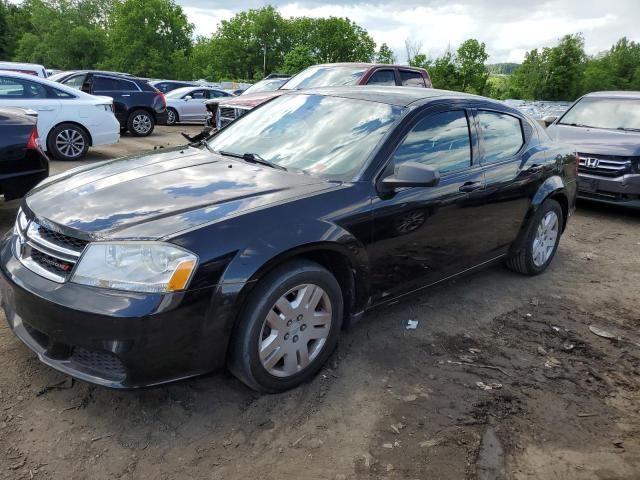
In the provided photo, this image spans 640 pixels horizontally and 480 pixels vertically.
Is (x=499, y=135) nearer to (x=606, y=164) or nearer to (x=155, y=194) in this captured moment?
(x=155, y=194)

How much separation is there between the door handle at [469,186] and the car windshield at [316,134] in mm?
707

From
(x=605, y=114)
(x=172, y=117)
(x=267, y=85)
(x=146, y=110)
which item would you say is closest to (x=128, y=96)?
(x=146, y=110)

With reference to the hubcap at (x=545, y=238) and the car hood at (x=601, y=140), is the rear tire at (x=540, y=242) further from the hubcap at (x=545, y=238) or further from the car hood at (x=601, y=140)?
the car hood at (x=601, y=140)

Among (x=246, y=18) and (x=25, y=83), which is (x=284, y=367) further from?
(x=246, y=18)

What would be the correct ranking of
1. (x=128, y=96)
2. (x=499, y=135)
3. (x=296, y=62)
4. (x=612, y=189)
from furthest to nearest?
(x=296, y=62)
(x=128, y=96)
(x=612, y=189)
(x=499, y=135)

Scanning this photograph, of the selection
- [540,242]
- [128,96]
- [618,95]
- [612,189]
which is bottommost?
[540,242]

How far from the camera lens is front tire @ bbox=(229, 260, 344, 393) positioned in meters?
2.53

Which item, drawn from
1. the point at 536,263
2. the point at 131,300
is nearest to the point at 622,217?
the point at 536,263

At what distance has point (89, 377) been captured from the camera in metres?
2.36

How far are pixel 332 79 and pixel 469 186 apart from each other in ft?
19.8

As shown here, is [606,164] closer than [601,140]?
Yes

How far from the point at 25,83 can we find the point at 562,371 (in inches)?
351

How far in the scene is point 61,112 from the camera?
28.5 feet

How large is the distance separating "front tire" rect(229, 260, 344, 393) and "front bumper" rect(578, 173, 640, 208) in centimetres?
571
